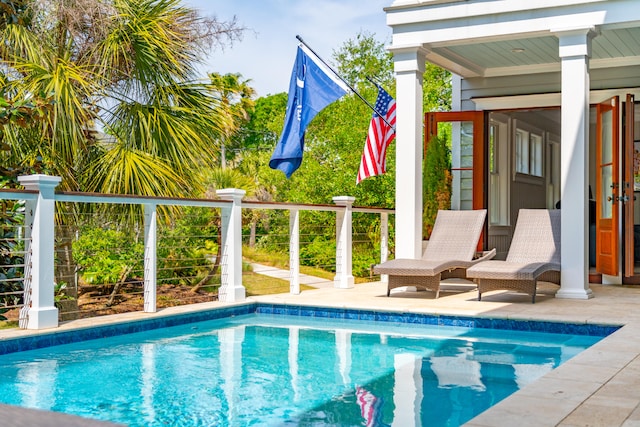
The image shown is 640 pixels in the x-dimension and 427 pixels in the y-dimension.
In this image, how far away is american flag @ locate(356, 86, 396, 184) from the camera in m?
10.6

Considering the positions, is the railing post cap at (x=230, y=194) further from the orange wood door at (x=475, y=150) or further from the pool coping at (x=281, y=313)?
the orange wood door at (x=475, y=150)

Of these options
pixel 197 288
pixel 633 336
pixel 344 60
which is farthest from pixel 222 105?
pixel 344 60

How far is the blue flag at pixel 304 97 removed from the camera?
9.30m

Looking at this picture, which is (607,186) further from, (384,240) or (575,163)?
(384,240)

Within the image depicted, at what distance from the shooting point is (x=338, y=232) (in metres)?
9.94

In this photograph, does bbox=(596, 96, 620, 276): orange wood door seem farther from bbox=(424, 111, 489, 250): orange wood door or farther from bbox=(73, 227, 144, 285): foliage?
bbox=(73, 227, 144, 285): foliage

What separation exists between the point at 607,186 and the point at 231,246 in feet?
15.6

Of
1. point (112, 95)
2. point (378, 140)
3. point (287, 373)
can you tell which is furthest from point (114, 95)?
point (287, 373)

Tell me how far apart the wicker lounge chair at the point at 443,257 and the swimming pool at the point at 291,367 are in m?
0.73

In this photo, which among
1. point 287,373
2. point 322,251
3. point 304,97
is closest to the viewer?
point 287,373

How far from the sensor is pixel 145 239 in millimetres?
7258

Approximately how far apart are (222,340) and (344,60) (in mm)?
17520

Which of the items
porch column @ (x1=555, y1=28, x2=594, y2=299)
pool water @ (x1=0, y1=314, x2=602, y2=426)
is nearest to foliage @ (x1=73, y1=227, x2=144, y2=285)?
pool water @ (x1=0, y1=314, x2=602, y2=426)

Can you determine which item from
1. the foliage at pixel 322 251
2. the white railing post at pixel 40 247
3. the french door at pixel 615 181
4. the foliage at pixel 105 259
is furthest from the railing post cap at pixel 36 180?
the foliage at pixel 322 251
